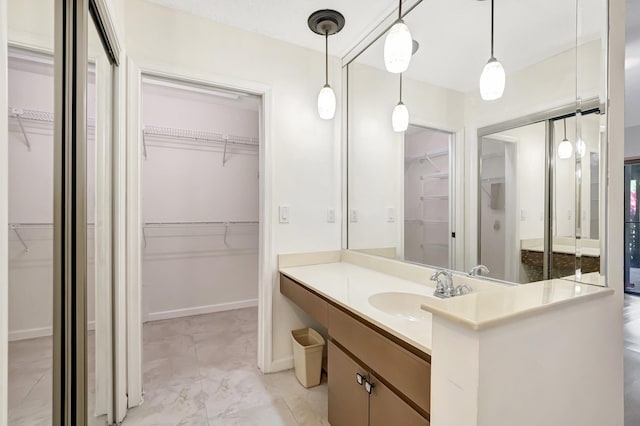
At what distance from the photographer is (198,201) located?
328cm

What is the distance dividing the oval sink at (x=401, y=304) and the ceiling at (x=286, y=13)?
168 cm

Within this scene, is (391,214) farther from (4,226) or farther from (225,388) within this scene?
(4,226)

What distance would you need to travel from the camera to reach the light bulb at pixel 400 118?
1.86 meters

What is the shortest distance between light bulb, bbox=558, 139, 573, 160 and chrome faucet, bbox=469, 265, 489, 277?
56 centimetres

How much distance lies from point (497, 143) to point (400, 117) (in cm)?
67

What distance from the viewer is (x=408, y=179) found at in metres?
1.93

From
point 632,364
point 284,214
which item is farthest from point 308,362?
point 632,364

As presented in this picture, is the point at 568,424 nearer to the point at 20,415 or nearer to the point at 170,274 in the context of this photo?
the point at 20,415

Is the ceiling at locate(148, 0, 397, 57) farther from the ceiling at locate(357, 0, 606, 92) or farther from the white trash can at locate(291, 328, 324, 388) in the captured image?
the white trash can at locate(291, 328, 324, 388)

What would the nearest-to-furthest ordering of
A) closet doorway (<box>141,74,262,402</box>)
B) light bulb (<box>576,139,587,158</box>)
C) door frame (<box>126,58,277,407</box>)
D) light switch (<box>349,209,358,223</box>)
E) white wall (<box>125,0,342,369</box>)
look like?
light bulb (<box>576,139,587,158</box>) → door frame (<box>126,58,277,407</box>) → white wall (<box>125,0,342,369</box>) → light switch (<box>349,209,358,223</box>) → closet doorway (<box>141,74,262,402</box>)

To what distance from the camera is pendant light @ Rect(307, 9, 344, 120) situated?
1.80m

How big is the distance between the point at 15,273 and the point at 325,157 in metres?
1.86

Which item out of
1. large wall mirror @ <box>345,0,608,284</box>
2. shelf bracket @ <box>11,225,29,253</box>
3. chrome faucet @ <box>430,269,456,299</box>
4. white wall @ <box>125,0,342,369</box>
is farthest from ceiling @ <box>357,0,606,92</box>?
shelf bracket @ <box>11,225,29,253</box>

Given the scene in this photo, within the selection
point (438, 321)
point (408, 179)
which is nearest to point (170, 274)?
point (408, 179)
